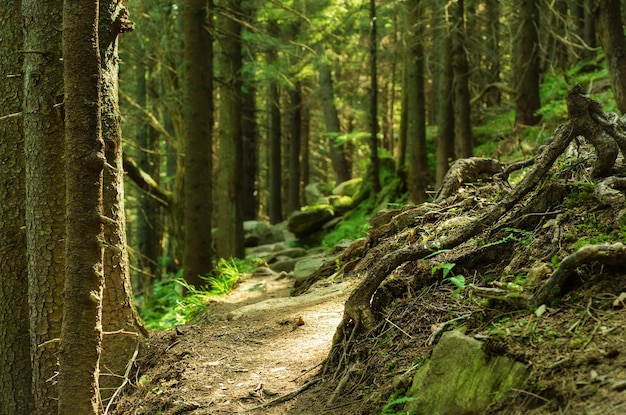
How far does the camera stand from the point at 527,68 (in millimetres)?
13781

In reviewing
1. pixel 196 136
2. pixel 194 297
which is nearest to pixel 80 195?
pixel 194 297

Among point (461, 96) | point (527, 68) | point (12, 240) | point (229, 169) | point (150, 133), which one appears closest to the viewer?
point (12, 240)

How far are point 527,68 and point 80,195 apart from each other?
12.4 m

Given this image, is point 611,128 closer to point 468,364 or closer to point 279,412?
point 468,364

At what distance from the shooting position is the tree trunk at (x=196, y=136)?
377 inches

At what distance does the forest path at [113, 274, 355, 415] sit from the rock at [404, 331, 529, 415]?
99 centimetres

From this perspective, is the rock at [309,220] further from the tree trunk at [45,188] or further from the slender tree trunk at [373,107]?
the tree trunk at [45,188]

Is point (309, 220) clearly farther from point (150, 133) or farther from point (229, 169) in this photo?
point (150, 133)

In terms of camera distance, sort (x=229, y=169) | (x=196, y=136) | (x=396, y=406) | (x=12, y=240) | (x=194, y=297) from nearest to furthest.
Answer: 1. (x=396, y=406)
2. (x=12, y=240)
3. (x=194, y=297)
4. (x=196, y=136)
5. (x=229, y=169)

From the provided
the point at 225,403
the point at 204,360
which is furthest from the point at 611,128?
the point at 204,360

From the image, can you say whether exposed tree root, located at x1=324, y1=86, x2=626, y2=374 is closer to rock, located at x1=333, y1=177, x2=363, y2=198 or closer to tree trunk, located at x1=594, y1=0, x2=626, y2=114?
tree trunk, located at x1=594, y1=0, x2=626, y2=114

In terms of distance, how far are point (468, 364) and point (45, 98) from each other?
12.8 ft

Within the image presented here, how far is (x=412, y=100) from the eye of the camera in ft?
44.0

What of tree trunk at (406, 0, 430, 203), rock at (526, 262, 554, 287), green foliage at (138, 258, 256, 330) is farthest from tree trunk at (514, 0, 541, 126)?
rock at (526, 262, 554, 287)
